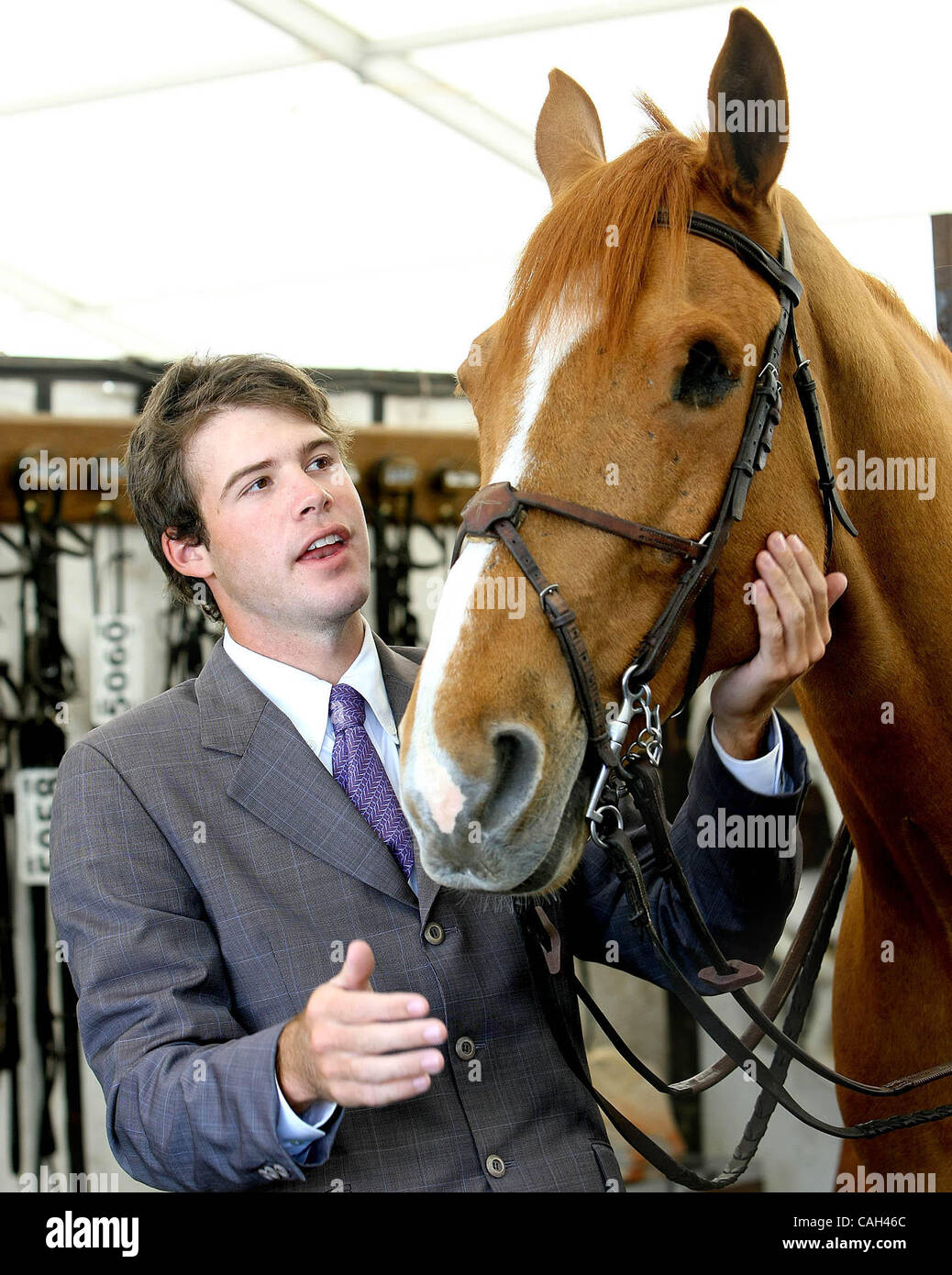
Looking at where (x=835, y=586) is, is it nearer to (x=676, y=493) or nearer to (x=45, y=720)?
(x=676, y=493)

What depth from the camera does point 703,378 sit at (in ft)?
3.92

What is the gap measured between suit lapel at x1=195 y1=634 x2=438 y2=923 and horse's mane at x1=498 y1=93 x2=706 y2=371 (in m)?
0.60

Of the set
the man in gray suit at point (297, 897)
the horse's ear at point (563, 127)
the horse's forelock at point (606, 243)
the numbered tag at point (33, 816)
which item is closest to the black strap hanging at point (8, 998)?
the numbered tag at point (33, 816)

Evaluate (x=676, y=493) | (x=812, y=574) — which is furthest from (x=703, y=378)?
(x=812, y=574)

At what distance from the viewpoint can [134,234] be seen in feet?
10.3

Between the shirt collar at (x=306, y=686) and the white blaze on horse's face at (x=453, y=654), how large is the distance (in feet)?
1.57

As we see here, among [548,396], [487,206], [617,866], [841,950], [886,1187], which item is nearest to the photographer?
[548,396]

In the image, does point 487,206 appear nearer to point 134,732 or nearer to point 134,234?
point 134,234

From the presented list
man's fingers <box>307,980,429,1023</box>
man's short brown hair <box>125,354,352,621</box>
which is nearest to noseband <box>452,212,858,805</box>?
man's fingers <box>307,980,429,1023</box>

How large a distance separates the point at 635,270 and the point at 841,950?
1234 mm

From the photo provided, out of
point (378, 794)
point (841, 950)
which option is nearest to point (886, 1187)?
point (841, 950)

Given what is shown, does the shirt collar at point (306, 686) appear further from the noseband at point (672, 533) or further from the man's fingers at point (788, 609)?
the man's fingers at point (788, 609)

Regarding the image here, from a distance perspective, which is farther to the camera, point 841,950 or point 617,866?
point 841,950
